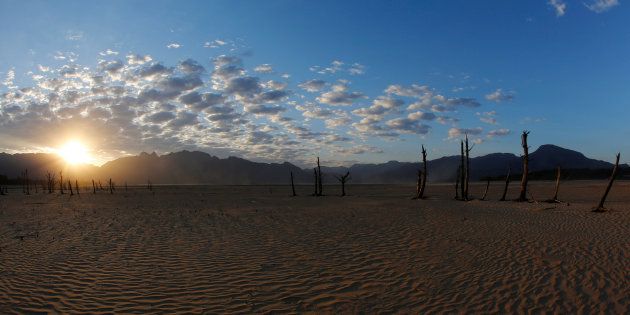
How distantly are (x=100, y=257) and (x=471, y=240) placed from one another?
36.0ft

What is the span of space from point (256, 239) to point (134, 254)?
383cm

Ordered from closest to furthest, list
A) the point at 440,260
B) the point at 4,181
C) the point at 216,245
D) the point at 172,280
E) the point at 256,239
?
the point at 172,280 → the point at 440,260 → the point at 216,245 → the point at 256,239 → the point at 4,181

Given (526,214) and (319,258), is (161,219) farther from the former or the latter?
(526,214)

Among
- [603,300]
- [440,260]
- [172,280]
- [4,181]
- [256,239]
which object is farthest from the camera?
[4,181]

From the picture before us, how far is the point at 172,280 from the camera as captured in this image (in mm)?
8508

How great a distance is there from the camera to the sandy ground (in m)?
7.07

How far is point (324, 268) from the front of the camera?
368 inches

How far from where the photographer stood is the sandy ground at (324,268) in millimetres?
7070

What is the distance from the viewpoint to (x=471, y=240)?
12570 mm

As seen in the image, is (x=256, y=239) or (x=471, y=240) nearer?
(x=471, y=240)

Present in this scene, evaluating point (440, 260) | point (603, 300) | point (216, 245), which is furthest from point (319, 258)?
point (603, 300)

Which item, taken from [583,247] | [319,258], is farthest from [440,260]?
[583,247]

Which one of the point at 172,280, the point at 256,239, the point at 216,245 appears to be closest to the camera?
the point at 172,280

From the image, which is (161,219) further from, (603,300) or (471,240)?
(603,300)
